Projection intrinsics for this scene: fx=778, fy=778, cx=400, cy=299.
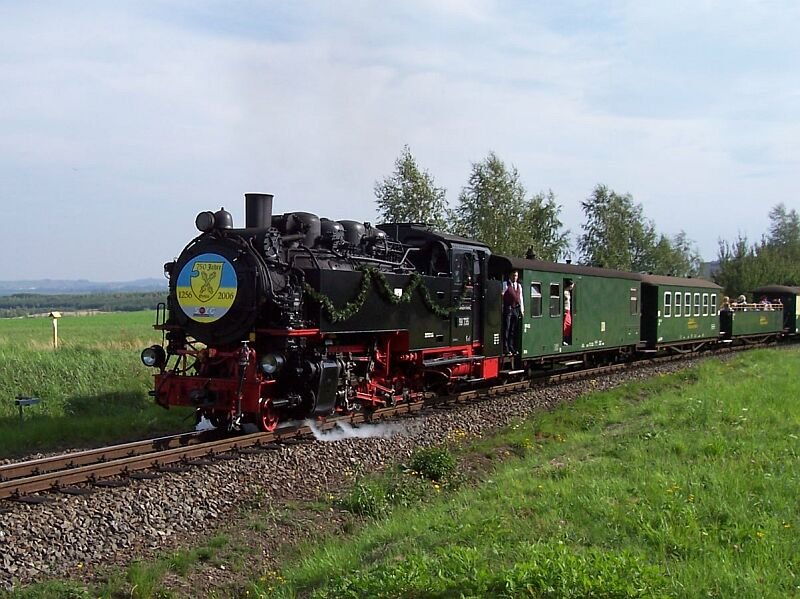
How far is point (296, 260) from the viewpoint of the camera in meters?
10.4

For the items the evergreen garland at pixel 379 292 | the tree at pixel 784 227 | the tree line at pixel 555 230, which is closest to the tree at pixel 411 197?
the tree line at pixel 555 230

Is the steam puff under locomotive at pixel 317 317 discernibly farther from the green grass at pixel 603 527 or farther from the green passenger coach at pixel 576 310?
the green grass at pixel 603 527

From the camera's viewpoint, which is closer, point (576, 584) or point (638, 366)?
point (576, 584)

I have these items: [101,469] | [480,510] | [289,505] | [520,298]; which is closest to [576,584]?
[480,510]

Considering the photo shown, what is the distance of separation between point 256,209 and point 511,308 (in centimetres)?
635

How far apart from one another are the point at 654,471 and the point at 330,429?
15.3ft

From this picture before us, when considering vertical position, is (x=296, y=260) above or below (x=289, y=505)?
above

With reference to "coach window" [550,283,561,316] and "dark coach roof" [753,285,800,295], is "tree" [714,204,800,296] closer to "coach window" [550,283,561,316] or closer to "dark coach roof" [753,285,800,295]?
"dark coach roof" [753,285,800,295]

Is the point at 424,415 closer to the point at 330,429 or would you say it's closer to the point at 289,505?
the point at 330,429

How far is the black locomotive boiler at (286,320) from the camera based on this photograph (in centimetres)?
980

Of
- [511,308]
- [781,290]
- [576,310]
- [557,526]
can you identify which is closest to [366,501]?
[557,526]

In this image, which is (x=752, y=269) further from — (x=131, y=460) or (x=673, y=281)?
(x=131, y=460)

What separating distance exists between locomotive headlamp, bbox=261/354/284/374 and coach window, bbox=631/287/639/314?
1384 centimetres

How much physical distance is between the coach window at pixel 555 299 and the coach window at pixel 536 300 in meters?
0.56
